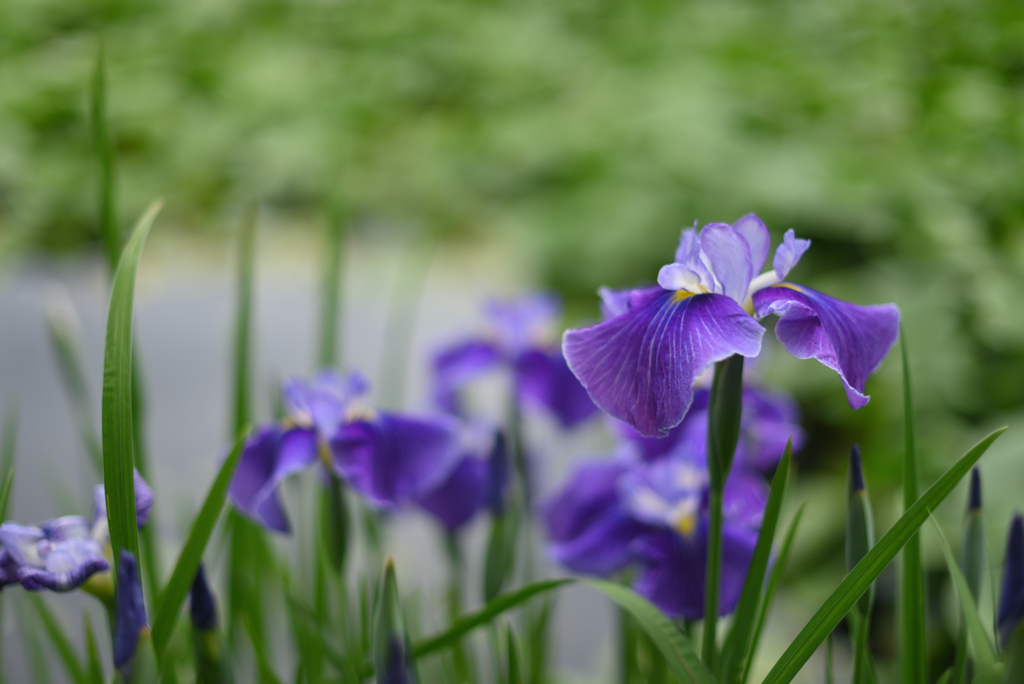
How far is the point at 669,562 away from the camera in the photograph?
393 mm

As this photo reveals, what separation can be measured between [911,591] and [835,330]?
132 mm

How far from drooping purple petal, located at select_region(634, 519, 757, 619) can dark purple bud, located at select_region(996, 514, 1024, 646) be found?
106 mm

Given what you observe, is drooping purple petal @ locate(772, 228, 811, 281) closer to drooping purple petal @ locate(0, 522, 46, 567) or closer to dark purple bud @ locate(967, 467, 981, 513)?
dark purple bud @ locate(967, 467, 981, 513)

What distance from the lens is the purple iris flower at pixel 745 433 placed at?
1.41ft

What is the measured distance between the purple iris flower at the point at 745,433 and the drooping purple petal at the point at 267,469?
0.58 feet

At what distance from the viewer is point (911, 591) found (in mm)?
329

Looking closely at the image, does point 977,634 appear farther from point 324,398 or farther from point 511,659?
point 324,398

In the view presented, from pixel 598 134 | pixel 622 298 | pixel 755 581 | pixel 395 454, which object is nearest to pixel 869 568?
pixel 755 581

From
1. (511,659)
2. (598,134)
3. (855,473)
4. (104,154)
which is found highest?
(598,134)

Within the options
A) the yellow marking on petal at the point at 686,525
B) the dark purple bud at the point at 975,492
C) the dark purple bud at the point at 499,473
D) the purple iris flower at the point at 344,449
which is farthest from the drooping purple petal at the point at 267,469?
the dark purple bud at the point at 975,492

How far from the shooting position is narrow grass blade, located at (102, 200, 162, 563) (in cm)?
28

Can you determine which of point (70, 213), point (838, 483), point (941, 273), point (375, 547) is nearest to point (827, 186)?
point (941, 273)

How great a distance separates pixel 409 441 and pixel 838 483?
0.78 m

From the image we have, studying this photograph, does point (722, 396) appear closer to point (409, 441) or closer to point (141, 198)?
point (409, 441)
